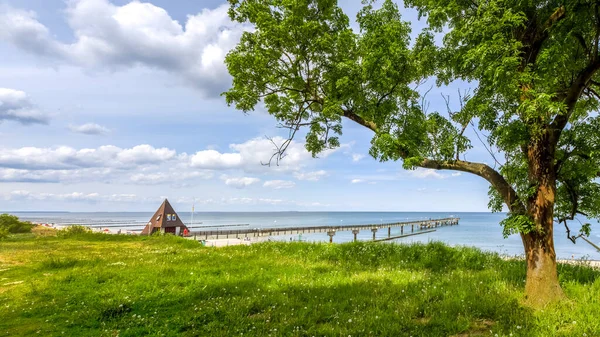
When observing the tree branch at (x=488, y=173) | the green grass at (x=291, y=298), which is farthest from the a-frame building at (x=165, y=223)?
the tree branch at (x=488, y=173)

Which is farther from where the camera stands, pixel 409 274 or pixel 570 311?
pixel 409 274

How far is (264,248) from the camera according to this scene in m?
15.1

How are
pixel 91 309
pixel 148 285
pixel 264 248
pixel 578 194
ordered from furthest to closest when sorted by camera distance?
pixel 264 248, pixel 148 285, pixel 578 194, pixel 91 309

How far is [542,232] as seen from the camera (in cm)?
682

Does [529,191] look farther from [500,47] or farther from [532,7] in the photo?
[532,7]

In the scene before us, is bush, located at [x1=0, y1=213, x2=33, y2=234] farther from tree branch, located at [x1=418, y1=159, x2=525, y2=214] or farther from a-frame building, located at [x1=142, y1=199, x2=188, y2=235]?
tree branch, located at [x1=418, y1=159, x2=525, y2=214]

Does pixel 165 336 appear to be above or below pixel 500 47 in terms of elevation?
below

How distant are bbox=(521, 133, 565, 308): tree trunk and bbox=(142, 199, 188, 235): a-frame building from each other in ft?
139

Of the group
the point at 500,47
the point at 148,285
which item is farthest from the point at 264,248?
the point at 500,47

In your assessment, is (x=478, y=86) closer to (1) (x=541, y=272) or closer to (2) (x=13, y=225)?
(1) (x=541, y=272)

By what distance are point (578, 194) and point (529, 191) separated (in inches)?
80.4

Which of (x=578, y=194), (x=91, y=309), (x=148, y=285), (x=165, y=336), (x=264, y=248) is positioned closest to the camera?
(x=165, y=336)

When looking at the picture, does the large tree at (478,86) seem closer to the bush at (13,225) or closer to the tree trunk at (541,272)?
A: the tree trunk at (541,272)

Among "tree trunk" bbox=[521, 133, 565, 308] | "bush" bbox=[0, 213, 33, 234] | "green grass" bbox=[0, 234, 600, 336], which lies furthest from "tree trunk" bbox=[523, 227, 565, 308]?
"bush" bbox=[0, 213, 33, 234]
